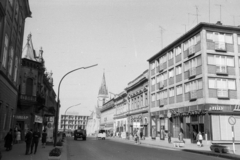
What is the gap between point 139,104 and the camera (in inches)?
2270

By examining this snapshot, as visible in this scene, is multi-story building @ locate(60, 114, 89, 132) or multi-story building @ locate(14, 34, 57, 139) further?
multi-story building @ locate(60, 114, 89, 132)

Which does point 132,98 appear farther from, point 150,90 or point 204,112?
point 204,112

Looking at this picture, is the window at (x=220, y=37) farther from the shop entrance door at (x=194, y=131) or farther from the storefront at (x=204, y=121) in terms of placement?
the shop entrance door at (x=194, y=131)

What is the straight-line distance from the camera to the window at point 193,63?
3333 cm

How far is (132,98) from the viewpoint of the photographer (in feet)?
209

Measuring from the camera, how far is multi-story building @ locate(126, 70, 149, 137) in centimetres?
5241

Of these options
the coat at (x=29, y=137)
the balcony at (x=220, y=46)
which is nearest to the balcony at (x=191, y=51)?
the balcony at (x=220, y=46)

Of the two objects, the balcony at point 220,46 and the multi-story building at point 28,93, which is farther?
the multi-story building at point 28,93

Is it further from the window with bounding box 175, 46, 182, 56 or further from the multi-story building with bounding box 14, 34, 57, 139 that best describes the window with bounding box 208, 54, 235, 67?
the multi-story building with bounding box 14, 34, 57, 139

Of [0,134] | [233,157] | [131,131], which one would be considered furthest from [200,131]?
[131,131]

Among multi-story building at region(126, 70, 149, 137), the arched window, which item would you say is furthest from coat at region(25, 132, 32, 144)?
multi-story building at region(126, 70, 149, 137)

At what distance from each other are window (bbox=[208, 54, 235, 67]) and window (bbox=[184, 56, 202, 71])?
1.25 m

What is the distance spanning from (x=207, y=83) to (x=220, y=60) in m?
3.69

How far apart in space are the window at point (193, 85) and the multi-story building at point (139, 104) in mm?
13693
